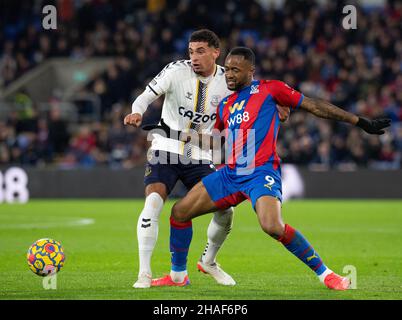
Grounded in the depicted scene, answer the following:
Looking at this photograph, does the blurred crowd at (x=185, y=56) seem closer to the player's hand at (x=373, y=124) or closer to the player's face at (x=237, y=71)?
the player's face at (x=237, y=71)

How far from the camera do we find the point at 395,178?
896 inches

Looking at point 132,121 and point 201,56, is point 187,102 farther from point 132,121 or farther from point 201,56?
point 132,121

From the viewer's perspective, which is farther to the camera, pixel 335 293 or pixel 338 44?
pixel 338 44

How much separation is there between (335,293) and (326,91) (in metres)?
16.9

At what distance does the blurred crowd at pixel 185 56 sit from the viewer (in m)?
23.2

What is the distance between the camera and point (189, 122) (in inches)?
353

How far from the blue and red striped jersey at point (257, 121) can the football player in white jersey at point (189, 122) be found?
661 millimetres

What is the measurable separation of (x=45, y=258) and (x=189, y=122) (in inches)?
76.5

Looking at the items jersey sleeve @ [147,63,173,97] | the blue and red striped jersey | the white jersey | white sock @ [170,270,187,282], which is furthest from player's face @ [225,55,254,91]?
white sock @ [170,270,187,282]

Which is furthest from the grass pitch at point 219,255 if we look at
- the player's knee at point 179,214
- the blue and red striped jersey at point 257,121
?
the blue and red striped jersey at point 257,121

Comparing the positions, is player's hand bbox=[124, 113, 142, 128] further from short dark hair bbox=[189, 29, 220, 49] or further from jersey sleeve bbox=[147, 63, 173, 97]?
short dark hair bbox=[189, 29, 220, 49]

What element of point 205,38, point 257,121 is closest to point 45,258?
point 257,121
